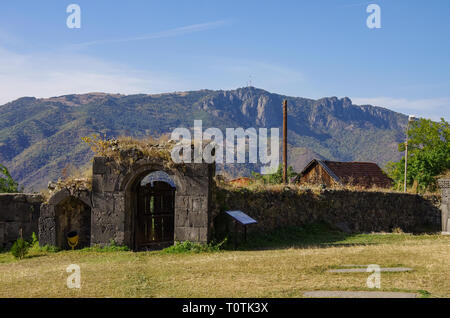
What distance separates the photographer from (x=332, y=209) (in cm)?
2073

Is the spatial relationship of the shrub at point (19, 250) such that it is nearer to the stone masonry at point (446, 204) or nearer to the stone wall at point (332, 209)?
the stone wall at point (332, 209)

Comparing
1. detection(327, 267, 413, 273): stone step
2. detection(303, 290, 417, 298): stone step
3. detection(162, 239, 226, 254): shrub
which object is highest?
detection(303, 290, 417, 298): stone step

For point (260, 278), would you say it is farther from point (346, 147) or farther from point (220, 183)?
point (346, 147)

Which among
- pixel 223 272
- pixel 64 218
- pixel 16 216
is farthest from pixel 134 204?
pixel 223 272

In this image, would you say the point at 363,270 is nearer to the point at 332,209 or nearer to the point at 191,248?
the point at 191,248

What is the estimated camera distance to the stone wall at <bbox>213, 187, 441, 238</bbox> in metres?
16.3

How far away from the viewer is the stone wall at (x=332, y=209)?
641 inches

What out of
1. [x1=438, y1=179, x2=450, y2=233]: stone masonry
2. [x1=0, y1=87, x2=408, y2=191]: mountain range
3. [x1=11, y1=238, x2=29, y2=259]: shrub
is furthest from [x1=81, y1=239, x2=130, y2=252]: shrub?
[x1=0, y1=87, x2=408, y2=191]: mountain range

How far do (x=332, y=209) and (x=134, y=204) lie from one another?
30.0ft

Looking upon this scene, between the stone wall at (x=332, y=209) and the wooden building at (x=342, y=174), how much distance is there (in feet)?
36.7

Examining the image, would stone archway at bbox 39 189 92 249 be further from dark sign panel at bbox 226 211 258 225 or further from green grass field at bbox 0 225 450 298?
dark sign panel at bbox 226 211 258 225

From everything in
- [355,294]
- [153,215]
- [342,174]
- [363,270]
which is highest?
[342,174]

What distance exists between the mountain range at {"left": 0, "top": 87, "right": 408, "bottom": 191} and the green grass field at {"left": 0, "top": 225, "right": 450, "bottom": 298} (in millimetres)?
47568
